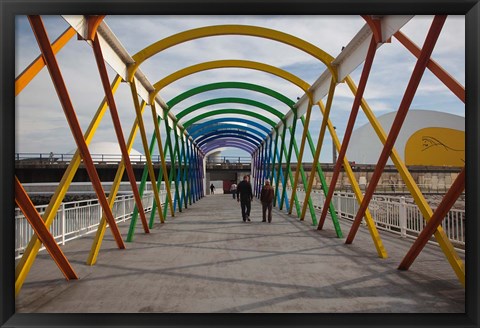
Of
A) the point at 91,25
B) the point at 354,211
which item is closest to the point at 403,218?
the point at 354,211

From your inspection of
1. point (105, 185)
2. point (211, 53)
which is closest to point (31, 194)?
point (105, 185)

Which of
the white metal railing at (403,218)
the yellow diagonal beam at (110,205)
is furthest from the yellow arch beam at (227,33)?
the white metal railing at (403,218)

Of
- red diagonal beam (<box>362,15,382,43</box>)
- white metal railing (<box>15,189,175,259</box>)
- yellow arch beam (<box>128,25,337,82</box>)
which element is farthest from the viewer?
yellow arch beam (<box>128,25,337,82</box>)

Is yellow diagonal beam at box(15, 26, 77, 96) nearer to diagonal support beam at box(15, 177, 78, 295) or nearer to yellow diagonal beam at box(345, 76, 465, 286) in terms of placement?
diagonal support beam at box(15, 177, 78, 295)

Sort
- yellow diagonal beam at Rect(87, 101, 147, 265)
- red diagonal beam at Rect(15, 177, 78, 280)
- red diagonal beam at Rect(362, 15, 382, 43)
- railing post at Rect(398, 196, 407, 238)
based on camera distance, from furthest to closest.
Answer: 1. railing post at Rect(398, 196, 407, 238)
2. yellow diagonal beam at Rect(87, 101, 147, 265)
3. red diagonal beam at Rect(362, 15, 382, 43)
4. red diagonal beam at Rect(15, 177, 78, 280)

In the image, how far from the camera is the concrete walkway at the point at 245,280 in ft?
16.7

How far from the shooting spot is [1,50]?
4211 millimetres

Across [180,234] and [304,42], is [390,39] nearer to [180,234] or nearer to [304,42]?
[304,42]

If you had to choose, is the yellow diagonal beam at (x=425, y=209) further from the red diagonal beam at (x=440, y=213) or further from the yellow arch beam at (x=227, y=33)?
the yellow arch beam at (x=227, y=33)

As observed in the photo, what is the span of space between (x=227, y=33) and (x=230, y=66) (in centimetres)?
377

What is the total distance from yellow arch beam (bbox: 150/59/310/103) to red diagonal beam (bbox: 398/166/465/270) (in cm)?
806

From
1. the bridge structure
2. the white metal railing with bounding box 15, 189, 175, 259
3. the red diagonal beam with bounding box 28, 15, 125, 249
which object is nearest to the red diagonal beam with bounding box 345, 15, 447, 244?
the bridge structure

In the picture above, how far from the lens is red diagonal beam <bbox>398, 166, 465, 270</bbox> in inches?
206

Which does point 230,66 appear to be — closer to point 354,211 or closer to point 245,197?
point 245,197
